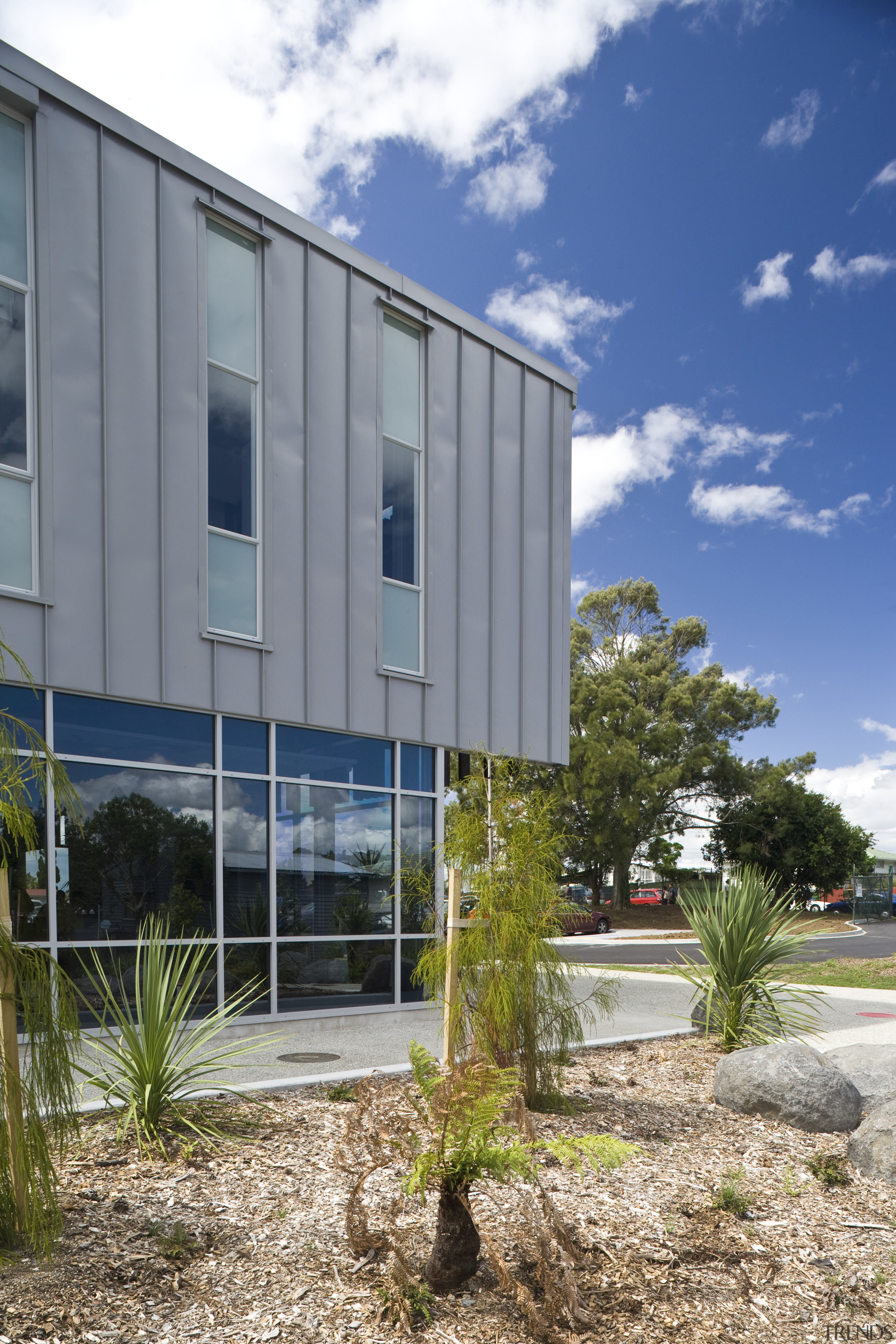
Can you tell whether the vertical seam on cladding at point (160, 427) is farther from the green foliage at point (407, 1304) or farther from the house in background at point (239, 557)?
the green foliage at point (407, 1304)

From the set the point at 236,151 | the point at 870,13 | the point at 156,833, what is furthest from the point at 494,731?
the point at 870,13

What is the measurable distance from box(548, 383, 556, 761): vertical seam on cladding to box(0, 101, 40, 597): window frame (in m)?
6.99

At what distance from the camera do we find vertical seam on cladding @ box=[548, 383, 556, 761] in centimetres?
1292

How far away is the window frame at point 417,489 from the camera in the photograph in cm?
1094

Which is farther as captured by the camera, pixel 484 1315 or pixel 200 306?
pixel 200 306

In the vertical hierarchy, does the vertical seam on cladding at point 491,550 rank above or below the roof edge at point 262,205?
below

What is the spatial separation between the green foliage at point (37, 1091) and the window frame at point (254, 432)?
5.95m

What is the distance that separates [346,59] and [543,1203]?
10.7m

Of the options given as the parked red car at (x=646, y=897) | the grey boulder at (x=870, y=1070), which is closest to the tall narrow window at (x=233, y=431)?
the grey boulder at (x=870, y=1070)

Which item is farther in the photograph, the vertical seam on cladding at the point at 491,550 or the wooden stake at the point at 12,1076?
the vertical seam on cladding at the point at 491,550

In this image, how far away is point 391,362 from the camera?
451 inches

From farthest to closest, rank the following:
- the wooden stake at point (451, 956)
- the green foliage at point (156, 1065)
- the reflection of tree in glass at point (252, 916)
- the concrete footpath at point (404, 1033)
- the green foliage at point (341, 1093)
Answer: the reflection of tree in glass at point (252, 916), the concrete footpath at point (404, 1033), the green foliage at point (341, 1093), the wooden stake at point (451, 956), the green foliage at point (156, 1065)

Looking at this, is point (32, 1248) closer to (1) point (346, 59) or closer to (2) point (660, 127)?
(1) point (346, 59)

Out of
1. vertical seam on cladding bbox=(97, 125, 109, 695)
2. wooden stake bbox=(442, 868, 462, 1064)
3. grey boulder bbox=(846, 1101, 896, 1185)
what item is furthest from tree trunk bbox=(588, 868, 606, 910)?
wooden stake bbox=(442, 868, 462, 1064)
